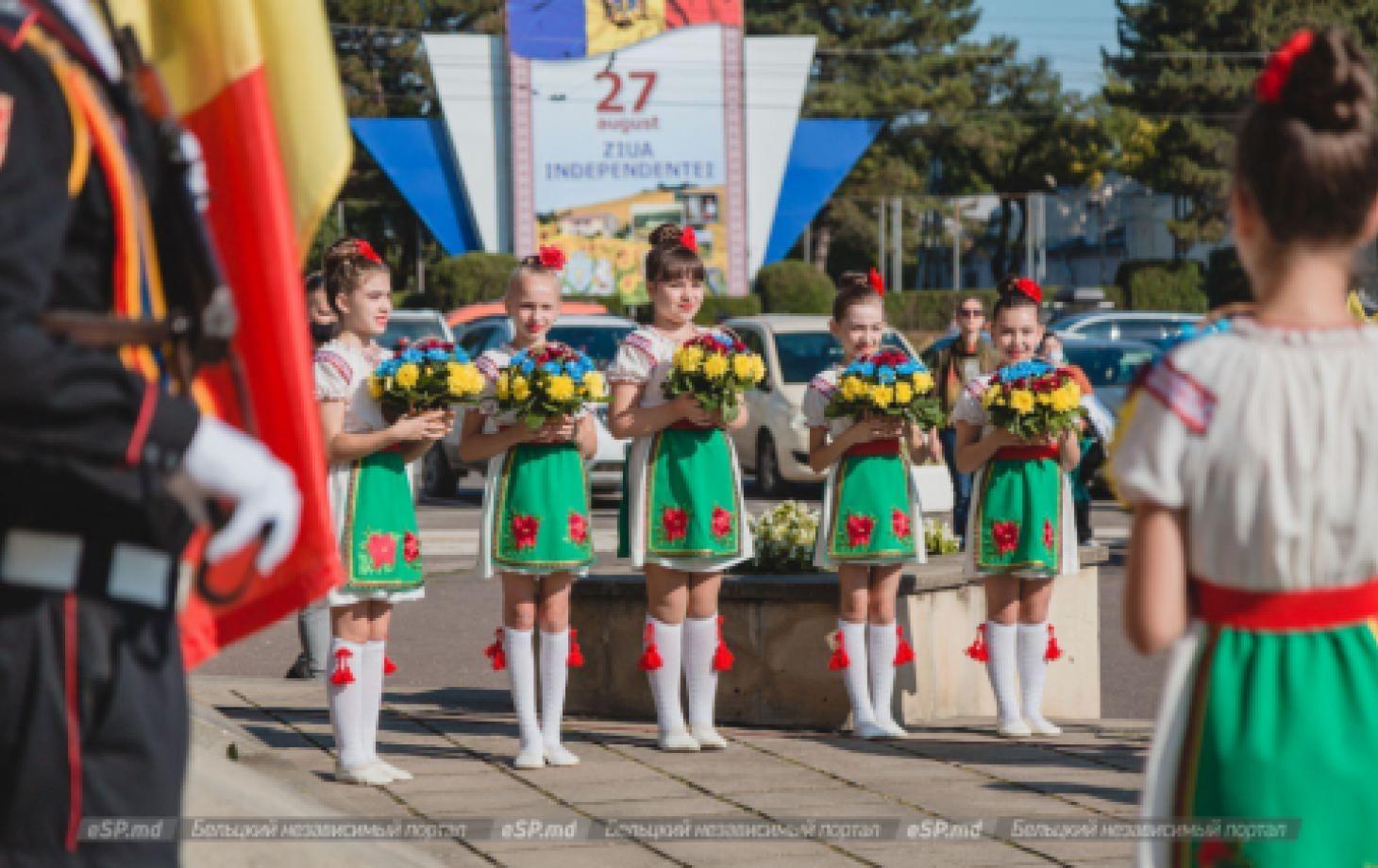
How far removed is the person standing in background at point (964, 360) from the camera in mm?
12938

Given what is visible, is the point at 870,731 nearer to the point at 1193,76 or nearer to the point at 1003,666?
the point at 1003,666

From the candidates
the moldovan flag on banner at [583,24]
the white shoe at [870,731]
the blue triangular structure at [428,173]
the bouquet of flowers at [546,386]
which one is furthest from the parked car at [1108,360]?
the moldovan flag on banner at [583,24]

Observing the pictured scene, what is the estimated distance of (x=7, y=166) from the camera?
2.67 meters

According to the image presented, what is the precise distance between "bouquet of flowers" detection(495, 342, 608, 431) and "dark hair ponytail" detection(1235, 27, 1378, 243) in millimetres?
4522

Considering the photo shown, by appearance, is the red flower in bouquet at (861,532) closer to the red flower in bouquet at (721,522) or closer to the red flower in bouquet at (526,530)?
the red flower in bouquet at (721,522)

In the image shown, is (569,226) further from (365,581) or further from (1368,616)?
(1368,616)

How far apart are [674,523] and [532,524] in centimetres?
62

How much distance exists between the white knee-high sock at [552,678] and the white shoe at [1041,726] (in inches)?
80.0

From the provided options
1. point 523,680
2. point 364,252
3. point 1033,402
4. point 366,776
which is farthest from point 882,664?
point 364,252

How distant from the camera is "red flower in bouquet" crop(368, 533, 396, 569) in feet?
23.6

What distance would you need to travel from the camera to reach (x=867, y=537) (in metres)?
8.16

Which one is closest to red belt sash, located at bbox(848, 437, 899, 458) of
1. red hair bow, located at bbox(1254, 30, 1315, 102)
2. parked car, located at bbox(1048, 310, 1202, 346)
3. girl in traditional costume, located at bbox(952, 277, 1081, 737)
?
girl in traditional costume, located at bbox(952, 277, 1081, 737)

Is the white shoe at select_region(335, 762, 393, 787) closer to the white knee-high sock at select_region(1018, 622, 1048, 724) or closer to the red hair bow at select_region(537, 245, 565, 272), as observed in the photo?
the red hair bow at select_region(537, 245, 565, 272)

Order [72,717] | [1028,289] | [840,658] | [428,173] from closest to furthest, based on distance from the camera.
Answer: [72,717]
[840,658]
[1028,289]
[428,173]
